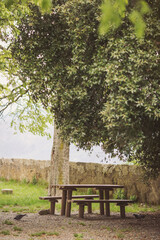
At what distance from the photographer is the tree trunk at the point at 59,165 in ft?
37.1

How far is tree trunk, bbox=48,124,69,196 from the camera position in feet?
37.1

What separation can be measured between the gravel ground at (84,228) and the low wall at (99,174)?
2657mm

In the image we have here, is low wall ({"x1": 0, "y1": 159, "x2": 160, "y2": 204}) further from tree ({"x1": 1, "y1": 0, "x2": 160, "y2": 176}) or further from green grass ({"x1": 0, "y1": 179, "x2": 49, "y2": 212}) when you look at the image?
tree ({"x1": 1, "y1": 0, "x2": 160, "y2": 176})

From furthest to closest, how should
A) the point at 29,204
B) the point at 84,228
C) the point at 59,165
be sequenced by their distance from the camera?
the point at 29,204
the point at 59,165
the point at 84,228

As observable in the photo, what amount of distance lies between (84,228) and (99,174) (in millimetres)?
6833

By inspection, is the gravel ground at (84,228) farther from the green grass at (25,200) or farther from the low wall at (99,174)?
the low wall at (99,174)

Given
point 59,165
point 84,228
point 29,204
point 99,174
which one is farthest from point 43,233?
point 99,174

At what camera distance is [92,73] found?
703 centimetres

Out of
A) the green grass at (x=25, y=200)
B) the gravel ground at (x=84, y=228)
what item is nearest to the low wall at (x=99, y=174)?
the green grass at (x=25, y=200)

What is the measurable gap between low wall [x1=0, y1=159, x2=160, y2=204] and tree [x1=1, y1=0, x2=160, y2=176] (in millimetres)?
4081

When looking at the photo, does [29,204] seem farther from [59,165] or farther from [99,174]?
[99,174]

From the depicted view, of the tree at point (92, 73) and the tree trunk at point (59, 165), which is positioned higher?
the tree at point (92, 73)

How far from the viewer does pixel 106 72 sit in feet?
23.4

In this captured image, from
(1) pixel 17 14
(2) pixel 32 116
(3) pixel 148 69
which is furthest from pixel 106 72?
(2) pixel 32 116
